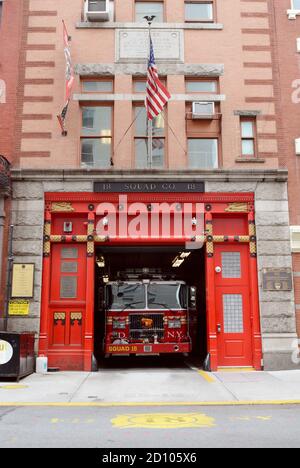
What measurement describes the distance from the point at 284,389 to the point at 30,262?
784 centimetres

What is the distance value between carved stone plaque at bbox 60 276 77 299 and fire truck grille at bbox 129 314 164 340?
211 cm

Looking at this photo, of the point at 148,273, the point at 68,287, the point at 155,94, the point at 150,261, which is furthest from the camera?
the point at 150,261

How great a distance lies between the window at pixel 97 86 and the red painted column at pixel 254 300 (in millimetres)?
6203

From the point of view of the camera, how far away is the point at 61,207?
14.3 metres

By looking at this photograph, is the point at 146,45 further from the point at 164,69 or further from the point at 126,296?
the point at 126,296

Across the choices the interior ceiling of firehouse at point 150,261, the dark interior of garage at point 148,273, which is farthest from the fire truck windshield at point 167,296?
the interior ceiling of firehouse at point 150,261

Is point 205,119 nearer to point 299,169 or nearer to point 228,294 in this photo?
point 299,169

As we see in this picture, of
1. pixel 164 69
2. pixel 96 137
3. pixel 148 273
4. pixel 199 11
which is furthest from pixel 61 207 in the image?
pixel 199 11

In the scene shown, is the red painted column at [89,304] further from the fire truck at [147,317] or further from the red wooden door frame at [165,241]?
the fire truck at [147,317]

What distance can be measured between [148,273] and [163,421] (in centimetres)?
845

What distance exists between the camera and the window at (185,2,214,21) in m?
16.0

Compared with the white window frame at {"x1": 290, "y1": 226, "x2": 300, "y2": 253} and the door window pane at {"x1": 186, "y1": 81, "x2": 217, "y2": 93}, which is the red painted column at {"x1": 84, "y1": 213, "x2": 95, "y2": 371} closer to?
the door window pane at {"x1": 186, "y1": 81, "x2": 217, "y2": 93}

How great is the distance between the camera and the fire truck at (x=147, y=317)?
48.2 ft

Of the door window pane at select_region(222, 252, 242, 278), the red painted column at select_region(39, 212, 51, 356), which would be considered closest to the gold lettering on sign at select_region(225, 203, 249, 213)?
the door window pane at select_region(222, 252, 242, 278)
